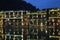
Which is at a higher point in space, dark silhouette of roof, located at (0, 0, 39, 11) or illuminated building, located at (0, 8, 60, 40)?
dark silhouette of roof, located at (0, 0, 39, 11)

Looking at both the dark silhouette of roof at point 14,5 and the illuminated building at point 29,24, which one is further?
the dark silhouette of roof at point 14,5

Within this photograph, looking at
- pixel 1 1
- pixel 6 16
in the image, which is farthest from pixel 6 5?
pixel 6 16

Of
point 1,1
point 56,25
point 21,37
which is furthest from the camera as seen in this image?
point 1,1

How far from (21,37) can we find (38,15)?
120 centimetres

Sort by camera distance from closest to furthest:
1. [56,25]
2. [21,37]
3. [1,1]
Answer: [56,25] < [21,37] < [1,1]

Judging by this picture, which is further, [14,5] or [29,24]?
[14,5]

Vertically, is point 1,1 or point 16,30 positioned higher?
point 1,1

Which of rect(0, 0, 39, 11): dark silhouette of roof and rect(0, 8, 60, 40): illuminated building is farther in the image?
rect(0, 0, 39, 11): dark silhouette of roof

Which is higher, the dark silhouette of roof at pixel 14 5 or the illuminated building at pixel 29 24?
the dark silhouette of roof at pixel 14 5

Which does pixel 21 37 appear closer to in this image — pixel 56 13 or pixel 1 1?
pixel 56 13

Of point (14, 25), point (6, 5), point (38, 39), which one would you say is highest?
point (6, 5)

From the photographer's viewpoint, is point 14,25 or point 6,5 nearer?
point 14,25

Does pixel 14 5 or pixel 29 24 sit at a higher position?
pixel 14 5

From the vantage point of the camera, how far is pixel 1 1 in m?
20.8
